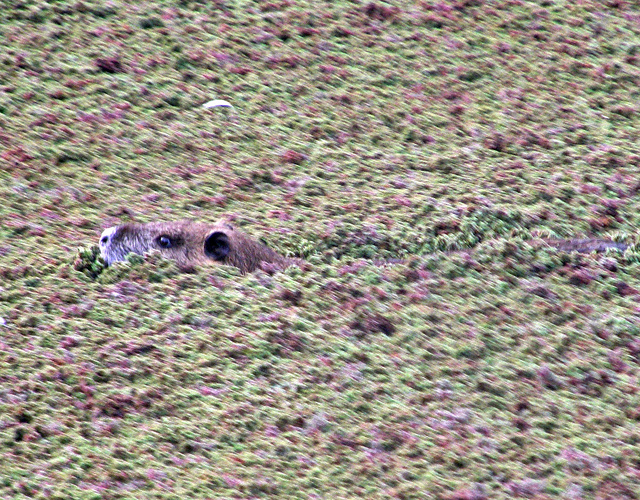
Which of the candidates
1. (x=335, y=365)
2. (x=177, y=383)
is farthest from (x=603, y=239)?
(x=177, y=383)

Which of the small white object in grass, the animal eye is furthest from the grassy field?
the animal eye

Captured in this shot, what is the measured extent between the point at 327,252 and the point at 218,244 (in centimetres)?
48

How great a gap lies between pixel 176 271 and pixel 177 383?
2.99 ft

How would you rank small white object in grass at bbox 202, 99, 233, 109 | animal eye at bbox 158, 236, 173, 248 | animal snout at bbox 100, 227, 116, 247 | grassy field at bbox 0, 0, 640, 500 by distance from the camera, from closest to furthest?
grassy field at bbox 0, 0, 640, 500
animal snout at bbox 100, 227, 116, 247
animal eye at bbox 158, 236, 173, 248
small white object in grass at bbox 202, 99, 233, 109

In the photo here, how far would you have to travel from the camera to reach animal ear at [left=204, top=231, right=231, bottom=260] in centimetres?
450

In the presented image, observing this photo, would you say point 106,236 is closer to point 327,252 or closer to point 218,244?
point 218,244

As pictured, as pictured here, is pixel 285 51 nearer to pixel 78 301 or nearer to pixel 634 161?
pixel 634 161

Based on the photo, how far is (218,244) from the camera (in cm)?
452

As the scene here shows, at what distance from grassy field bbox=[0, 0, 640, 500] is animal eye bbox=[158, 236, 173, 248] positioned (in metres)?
0.17

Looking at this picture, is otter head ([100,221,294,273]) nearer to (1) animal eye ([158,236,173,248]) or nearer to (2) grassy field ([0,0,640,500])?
(1) animal eye ([158,236,173,248])

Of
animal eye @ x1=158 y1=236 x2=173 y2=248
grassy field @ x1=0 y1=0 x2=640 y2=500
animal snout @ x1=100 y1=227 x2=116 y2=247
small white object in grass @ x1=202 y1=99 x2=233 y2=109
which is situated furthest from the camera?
small white object in grass @ x1=202 y1=99 x2=233 y2=109

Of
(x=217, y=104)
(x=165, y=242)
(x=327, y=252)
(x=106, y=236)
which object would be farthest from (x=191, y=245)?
(x=217, y=104)

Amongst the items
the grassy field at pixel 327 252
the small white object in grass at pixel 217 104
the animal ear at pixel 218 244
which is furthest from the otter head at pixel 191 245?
the small white object in grass at pixel 217 104

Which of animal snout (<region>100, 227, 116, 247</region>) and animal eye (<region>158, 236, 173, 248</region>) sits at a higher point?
animal snout (<region>100, 227, 116, 247</region>)
